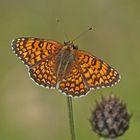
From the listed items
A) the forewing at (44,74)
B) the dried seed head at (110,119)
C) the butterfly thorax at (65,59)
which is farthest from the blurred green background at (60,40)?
the dried seed head at (110,119)

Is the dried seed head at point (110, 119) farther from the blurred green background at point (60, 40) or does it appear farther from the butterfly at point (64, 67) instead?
the blurred green background at point (60, 40)

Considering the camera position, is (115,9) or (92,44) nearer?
(92,44)

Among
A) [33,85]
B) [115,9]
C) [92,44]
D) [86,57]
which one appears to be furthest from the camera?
[115,9]

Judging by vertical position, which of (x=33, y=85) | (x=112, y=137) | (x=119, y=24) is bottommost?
(x=112, y=137)

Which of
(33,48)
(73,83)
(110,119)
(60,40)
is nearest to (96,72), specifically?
(73,83)

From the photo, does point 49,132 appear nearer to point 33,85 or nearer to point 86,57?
point 33,85

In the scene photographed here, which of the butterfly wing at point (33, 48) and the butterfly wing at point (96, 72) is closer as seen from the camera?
the butterfly wing at point (96, 72)

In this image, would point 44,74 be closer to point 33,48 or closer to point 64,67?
point 64,67

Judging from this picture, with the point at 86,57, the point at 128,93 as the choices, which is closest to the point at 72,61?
the point at 86,57
